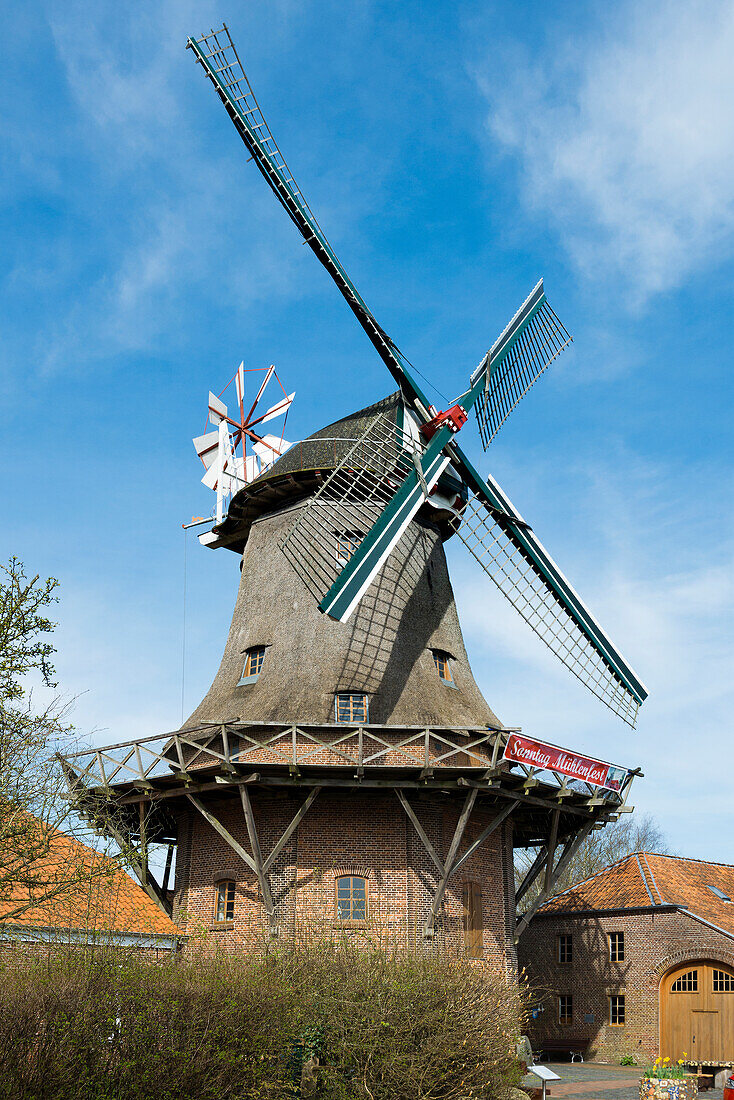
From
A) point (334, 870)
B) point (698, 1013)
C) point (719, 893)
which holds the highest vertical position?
point (334, 870)

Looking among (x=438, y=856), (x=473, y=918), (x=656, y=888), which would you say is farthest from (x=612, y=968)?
(x=438, y=856)

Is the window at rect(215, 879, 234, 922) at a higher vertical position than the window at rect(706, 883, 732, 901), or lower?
higher

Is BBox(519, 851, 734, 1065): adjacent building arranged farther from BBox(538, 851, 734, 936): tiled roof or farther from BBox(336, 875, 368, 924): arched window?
BBox(336, 875, 368, 924): arched window

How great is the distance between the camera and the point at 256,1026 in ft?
30.2

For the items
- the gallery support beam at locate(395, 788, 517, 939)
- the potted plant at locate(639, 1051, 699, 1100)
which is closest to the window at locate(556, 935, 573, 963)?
the gallery support beam at locate(395, 788, 517, 939)

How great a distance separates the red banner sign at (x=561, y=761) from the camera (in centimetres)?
1481

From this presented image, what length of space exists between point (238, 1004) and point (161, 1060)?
1077mm

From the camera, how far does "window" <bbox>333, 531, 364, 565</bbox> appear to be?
16750 millimetres

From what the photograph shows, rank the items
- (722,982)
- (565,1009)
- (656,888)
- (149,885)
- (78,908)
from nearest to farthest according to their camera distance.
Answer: (78,908) < (149,885) < (722,982) < (656,888) < (565,1009)

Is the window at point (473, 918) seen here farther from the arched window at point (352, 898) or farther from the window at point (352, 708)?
the window at point (352, 708)

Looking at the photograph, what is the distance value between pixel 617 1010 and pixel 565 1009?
1536mm

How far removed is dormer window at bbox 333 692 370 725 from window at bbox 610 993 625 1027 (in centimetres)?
946

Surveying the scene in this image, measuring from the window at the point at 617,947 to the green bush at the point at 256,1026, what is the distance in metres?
10.3

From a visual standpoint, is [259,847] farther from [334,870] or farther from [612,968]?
[612,968]
